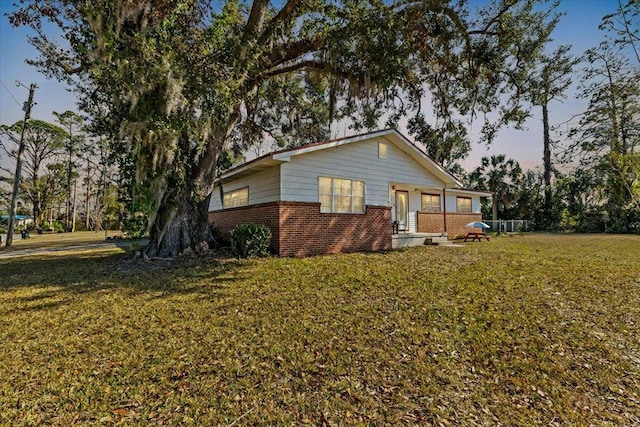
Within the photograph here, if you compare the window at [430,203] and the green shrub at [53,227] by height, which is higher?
the window at [430,203]

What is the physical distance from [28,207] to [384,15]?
5172cm

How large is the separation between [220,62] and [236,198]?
6957mm

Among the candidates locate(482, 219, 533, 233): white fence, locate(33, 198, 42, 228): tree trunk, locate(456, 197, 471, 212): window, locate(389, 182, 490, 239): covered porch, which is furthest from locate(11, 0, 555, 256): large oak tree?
locate(33, 198, 42, 228): tree trunk

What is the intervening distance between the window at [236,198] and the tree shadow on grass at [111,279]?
3558mm

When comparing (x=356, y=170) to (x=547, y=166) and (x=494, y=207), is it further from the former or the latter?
(x=547, y=166)

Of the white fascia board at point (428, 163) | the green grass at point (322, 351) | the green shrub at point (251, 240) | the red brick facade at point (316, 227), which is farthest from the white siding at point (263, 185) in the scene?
the white fascia board at point (428, 163)

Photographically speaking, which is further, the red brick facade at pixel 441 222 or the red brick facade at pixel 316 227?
the red brick facade at pixel 441 222

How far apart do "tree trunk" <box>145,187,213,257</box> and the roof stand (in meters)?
2.21

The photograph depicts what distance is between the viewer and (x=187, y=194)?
9688 millimetres

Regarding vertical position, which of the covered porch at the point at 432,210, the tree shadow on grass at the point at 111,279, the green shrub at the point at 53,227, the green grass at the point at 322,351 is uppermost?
the covered porch at the point at 432,210

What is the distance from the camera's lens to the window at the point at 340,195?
35.0 feet

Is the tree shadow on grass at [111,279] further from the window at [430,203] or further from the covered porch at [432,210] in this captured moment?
the window at [430,203]

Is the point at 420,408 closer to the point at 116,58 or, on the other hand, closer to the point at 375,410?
the point at 375,410

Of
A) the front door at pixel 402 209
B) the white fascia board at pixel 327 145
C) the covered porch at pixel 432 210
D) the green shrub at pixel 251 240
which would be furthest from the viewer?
the front door at pixel 402 209
